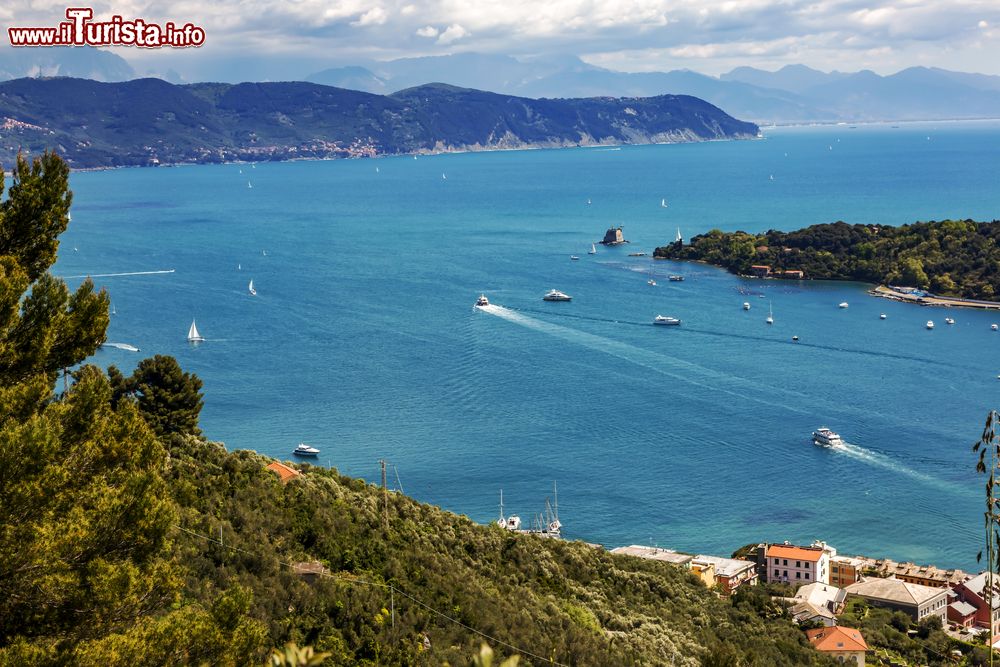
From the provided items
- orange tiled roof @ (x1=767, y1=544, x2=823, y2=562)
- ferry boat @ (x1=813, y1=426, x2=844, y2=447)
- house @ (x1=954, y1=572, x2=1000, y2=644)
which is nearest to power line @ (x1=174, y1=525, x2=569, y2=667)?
orange tiled roof @ (x1=767, y1=544, x2=823, y2=562)

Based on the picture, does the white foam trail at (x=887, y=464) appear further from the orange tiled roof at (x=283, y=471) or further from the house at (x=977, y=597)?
the orange tiled roof at (x=283, y=471)

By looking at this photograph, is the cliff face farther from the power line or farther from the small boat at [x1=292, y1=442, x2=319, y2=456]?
the power line

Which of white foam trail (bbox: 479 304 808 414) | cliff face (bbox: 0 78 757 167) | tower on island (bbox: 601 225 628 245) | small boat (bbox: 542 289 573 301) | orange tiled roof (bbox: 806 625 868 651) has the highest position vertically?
cliff face (bbox: 0 78 757 167)

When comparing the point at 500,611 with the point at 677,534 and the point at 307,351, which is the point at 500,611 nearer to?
the point at 677,534

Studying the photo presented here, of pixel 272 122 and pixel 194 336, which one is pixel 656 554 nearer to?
pixel 194 336

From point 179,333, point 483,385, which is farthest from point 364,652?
point 179,333
